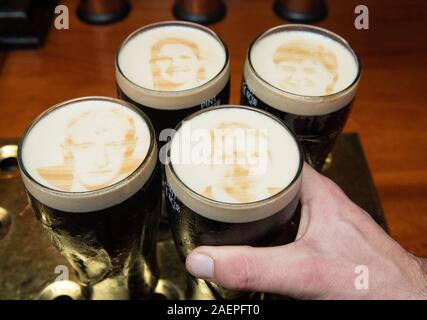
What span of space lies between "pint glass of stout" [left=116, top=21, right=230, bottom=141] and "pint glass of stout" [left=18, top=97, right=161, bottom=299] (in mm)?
75

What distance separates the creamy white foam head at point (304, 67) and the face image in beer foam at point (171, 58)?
0.10m

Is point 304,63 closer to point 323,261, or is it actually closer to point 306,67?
point 306,67

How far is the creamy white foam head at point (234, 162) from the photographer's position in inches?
37.7

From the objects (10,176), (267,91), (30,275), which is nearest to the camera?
(267,91)

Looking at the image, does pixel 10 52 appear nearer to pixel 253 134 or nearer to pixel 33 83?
pixel 33 83

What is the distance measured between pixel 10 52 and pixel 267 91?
122 centimetres

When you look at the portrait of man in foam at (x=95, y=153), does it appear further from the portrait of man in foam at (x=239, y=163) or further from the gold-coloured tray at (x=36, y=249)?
the gold-coloured tray at (x=36, y=249)

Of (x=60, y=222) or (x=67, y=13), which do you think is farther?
(x=67, y=13)

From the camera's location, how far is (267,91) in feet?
3.96

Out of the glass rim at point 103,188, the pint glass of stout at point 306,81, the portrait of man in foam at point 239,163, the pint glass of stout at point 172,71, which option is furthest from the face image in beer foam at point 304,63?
the glass rim at point 103,188

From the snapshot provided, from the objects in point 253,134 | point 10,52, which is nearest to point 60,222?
point 253,134

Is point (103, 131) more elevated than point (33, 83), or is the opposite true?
point (103, 131)

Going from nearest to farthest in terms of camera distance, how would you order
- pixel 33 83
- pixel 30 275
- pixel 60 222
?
pixel 60 222 < pixel 30 275 < pixel 33 83

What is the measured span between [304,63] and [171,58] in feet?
1.11
